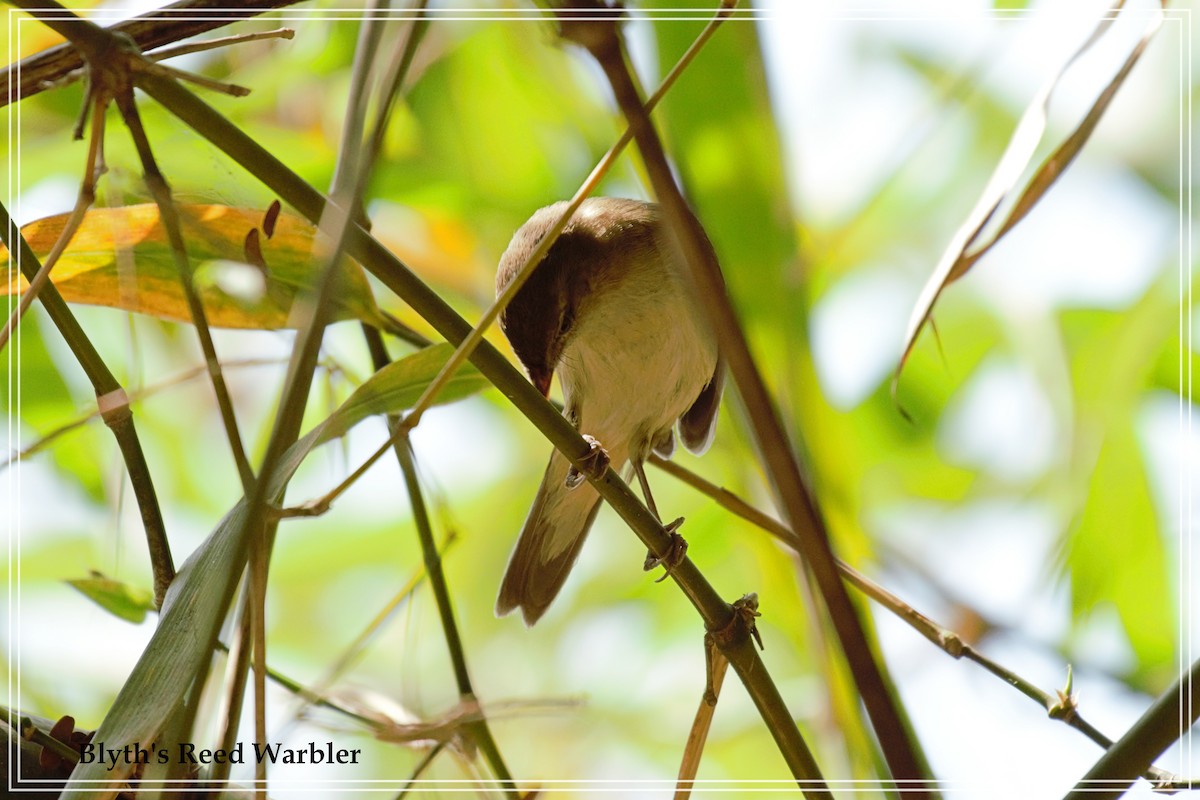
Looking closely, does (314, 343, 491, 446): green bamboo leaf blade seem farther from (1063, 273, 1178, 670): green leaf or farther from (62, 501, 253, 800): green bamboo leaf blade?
(1063, 273, 1178, 670): green leaf

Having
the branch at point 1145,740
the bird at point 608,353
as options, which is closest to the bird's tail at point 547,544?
the bird at point 608,353

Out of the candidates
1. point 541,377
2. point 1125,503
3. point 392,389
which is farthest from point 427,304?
point 541,377

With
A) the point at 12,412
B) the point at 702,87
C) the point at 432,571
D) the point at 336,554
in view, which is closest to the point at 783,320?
the point at 702,87

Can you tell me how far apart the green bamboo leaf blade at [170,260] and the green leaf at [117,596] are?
0.34 m

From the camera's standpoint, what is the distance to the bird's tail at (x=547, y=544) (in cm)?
185

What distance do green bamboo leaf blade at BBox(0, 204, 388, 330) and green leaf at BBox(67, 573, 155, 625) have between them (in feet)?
1.13

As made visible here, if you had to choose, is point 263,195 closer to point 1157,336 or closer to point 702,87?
point 702,87

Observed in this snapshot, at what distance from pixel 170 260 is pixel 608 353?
113cm

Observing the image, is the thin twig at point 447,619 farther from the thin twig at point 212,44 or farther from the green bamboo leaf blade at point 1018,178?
the green bamboo leaf blade at point 1018,178

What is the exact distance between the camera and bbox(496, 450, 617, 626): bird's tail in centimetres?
185

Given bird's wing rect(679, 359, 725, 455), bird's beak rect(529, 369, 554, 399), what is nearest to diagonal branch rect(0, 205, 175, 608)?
bird's beak rect(529, 369, 554, 399)

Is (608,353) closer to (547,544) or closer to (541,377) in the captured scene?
(541,377)

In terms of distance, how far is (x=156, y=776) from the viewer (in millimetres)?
785

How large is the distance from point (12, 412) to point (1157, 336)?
5.07 ft
